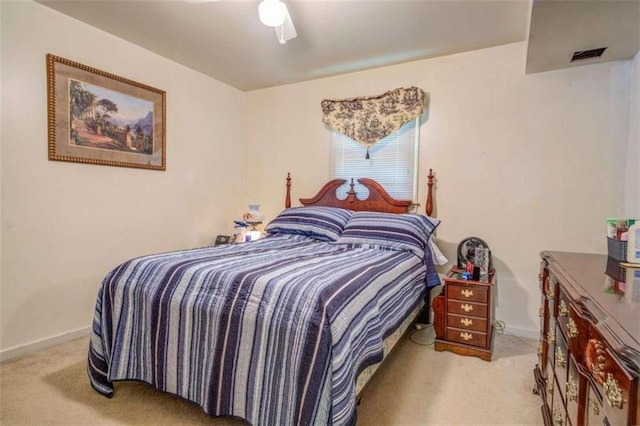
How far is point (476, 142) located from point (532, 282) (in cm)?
129

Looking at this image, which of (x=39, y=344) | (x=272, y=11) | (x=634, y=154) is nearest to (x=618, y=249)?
(x=634, y=154)

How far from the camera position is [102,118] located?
9.38 feet

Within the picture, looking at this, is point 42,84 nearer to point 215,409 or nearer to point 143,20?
point 143,20

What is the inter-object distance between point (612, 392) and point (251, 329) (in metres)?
1.23

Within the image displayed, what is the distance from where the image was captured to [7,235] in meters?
2.36

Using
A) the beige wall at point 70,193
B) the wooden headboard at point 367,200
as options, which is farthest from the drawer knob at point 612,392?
the beige wall at point 70,193

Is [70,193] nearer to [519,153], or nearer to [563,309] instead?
[563,309]

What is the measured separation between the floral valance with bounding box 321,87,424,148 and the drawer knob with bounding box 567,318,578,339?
7.84ft

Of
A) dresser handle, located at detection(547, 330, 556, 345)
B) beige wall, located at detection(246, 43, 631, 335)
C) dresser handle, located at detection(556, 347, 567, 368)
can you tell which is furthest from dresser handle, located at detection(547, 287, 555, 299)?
beige wall, located at detection(246, 43, 631, 335)

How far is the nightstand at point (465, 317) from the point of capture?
2.44 m

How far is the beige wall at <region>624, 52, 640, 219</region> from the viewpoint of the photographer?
7.68 ft

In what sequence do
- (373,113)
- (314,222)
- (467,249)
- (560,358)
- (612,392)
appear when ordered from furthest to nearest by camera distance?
(373,113) < (314,222) < (467,249) < (560,358) < (612,392)

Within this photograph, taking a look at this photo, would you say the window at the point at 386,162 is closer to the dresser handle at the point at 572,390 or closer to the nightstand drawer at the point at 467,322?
the nightstand drawer at the point at 467,322

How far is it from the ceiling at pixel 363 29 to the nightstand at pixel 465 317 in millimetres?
1728
